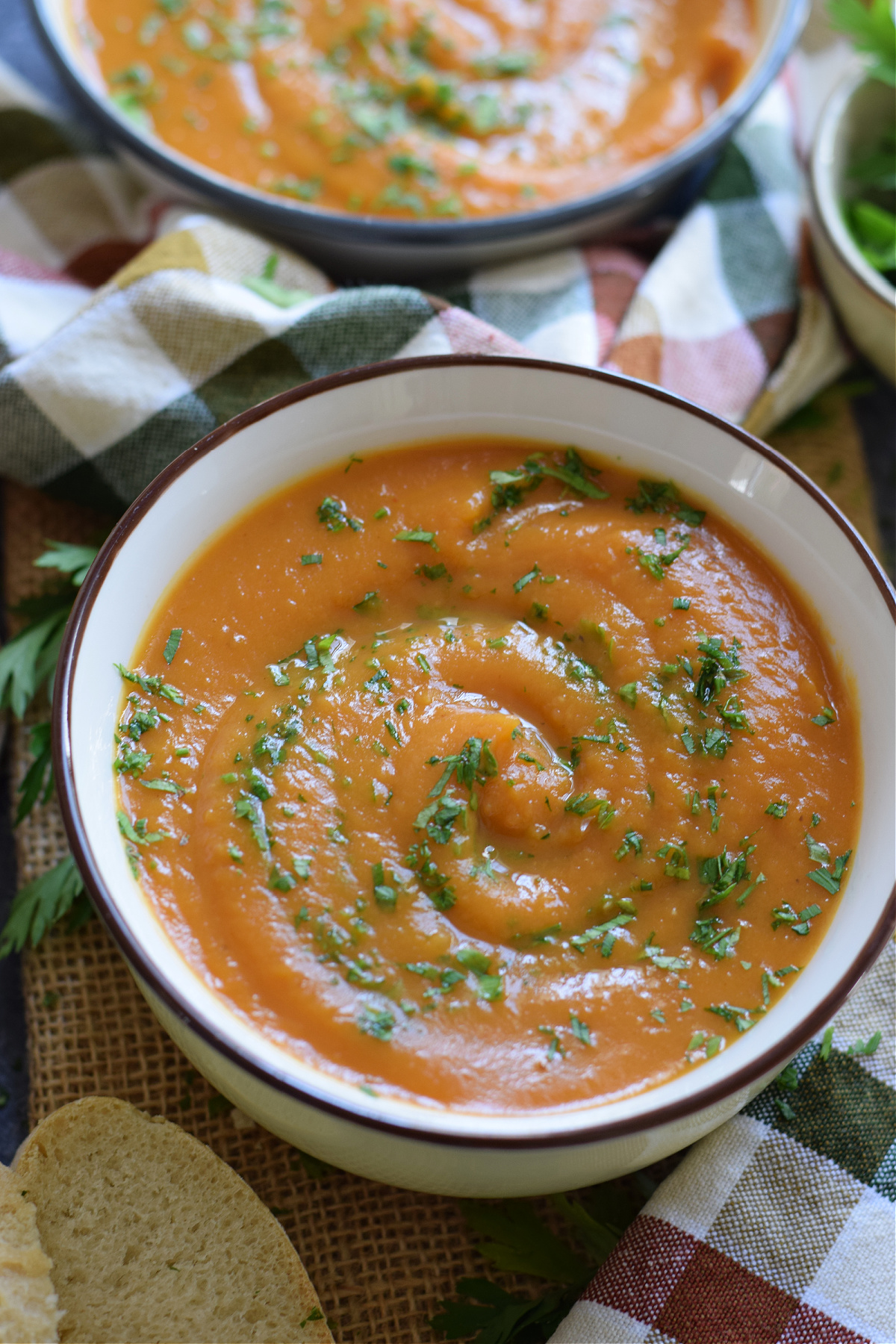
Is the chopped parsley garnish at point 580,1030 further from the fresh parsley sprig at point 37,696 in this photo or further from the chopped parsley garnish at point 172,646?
the fresh parsley sprig at point 37,696

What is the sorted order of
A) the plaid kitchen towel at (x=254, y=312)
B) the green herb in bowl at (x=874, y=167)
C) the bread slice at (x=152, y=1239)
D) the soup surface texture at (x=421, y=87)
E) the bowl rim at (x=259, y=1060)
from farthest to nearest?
1. the soup surface texture at (x=421, y=87)
2. the green herb in bowl at (x=874, y=167)
3. the plaid kitchen towel at (x=254, y=312)
4. the bread slice at (x=152, y=1239)
5. the bowl rim at (x=259, y=1060)

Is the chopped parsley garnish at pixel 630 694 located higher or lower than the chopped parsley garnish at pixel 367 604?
higher

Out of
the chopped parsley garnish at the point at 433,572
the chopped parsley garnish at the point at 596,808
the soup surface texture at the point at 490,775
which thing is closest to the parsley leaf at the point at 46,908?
the soup surface texture at the point at 490,775

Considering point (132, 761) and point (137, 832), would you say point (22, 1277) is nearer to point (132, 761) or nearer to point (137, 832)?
point (137, 832)

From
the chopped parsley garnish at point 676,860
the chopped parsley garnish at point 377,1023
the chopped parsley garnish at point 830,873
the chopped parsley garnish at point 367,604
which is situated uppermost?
the chopped parsley garnish at point 367,604

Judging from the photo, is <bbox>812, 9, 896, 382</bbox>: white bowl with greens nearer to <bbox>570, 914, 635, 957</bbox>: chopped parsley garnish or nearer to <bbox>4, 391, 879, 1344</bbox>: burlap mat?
<bbox>570, 914, 635, 957</bbox>: chopped parsley garnish

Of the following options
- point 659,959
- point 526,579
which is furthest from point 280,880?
point 526,579

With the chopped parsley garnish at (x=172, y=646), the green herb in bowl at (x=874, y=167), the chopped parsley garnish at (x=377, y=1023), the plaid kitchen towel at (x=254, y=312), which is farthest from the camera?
the green herb in bowl at (x=874, y=167)
